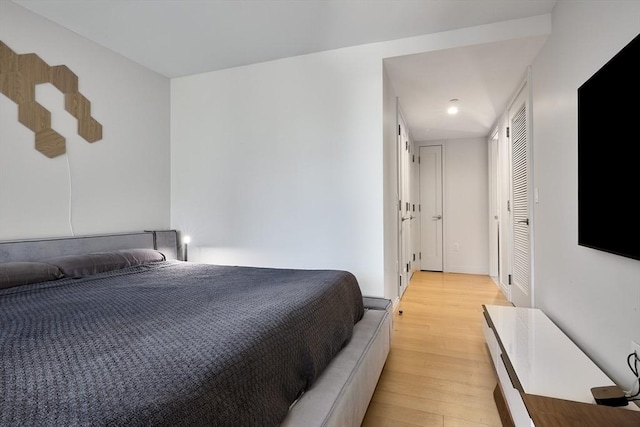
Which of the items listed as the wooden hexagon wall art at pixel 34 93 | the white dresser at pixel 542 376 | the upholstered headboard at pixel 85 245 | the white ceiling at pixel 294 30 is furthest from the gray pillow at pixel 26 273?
the white dresser at pixel 542 376

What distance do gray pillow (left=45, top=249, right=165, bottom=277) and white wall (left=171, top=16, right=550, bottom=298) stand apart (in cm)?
85

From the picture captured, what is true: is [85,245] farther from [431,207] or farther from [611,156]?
[431,207]

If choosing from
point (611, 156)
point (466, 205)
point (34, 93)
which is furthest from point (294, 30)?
point (466, 205)

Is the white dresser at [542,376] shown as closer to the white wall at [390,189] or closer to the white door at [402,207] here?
Answer: the white wall at [390,189]

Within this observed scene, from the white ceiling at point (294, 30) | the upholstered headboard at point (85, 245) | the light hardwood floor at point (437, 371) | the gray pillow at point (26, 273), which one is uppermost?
the white ceiling at point (294, 30)

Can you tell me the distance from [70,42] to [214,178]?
4.89ft

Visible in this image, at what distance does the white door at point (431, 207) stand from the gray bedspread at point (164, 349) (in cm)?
401

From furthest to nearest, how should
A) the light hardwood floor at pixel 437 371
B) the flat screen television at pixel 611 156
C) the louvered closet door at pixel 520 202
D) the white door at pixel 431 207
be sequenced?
the white door at pixel 431 207 → the louvered closet door at pixel 520 202 → the light hardwood floor at pixel 437 371 → the flat screen television at pixel 611 156

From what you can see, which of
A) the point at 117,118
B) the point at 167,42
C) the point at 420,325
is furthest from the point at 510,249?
the point at 117,118

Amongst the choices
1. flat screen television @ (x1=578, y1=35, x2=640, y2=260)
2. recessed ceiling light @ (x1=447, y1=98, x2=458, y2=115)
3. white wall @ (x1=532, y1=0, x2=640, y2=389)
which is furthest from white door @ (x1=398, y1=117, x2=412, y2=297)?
flat screen television @ (x1=578, y1=35, x2=640, y2=260)

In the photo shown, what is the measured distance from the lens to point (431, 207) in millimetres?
5344

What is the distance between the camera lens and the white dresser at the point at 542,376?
→ 3.19 ft

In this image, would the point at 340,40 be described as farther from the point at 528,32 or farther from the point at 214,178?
the point at 214,178

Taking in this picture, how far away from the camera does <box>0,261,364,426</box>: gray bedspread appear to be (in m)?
0.62
